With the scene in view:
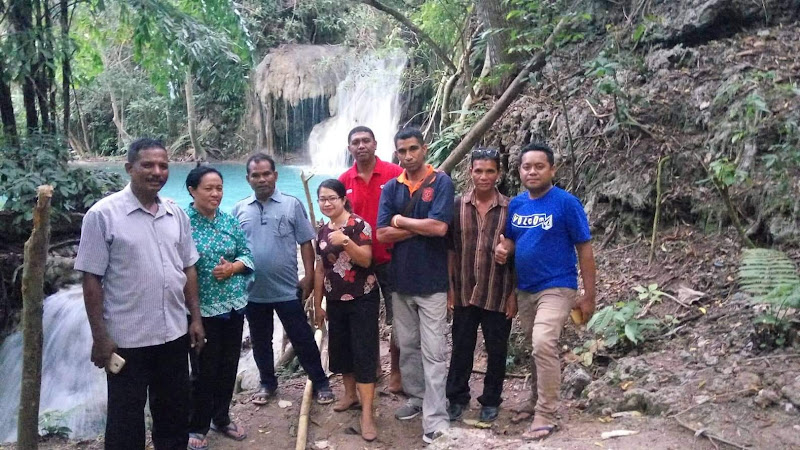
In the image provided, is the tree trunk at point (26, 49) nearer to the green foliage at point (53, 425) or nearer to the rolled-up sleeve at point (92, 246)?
the green foliage at point (53, 425)

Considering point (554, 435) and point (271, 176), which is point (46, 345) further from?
point (554, 435)

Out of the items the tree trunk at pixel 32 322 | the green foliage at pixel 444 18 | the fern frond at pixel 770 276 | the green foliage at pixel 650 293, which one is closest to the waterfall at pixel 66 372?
the tree trunk at pixel 32 322

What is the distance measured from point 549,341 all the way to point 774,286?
138cm

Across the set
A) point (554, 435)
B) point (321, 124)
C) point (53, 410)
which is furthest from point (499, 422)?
point (321, 124)

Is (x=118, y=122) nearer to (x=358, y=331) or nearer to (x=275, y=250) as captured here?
(x=275, y=250)

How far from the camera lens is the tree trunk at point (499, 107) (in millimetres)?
6289

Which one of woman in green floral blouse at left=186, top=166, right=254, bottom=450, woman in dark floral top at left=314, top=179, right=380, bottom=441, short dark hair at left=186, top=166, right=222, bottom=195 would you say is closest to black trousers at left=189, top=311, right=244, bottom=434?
woman in green floral blouse at left=186, top=166, right=254, bottom=450

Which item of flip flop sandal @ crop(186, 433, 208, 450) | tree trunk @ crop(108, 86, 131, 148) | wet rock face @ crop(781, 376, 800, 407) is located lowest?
flip flop sandal @ crop(186, 433, 208, 450)

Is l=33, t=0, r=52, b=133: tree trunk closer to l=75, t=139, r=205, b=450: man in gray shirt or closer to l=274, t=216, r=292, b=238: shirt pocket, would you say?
l=274, t=216, r=292, b=238: shirt pocket

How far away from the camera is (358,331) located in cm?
400

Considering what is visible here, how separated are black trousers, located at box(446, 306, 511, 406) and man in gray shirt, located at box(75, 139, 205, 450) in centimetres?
165

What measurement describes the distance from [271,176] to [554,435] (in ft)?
7.92

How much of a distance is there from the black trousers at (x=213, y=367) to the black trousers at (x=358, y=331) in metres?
0.60

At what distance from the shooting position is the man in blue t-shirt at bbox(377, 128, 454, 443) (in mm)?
3730
